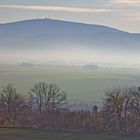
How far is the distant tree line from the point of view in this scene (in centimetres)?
5304

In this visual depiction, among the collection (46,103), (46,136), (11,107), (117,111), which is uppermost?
(46,103)

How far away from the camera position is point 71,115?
60.6 m

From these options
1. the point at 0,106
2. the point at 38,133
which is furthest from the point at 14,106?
the point at 38,133

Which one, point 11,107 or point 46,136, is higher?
point 11,107

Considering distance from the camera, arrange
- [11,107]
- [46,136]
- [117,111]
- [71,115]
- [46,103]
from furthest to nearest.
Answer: [46,103] < [11,107] < [71,115] < [117,111] < [46,136]

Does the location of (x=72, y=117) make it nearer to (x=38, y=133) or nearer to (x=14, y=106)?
(x=14, y=106)

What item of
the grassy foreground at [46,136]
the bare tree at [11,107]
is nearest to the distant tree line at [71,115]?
the bare tree at [11,107]

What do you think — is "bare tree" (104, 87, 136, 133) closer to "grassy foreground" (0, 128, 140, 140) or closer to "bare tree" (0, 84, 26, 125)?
"grassy foreground" (0, 128, 140, 140)

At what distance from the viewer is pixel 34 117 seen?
60.2 meters

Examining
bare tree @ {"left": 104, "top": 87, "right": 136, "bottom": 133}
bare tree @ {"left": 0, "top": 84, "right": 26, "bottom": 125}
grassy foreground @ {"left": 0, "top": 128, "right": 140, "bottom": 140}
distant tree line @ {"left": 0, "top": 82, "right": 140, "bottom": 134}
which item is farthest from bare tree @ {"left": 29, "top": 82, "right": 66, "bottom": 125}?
grassy foreground @ {"left": 0, "top": 128, "right": 140, "bottom": 140}

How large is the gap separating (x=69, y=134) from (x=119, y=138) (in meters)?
5.12

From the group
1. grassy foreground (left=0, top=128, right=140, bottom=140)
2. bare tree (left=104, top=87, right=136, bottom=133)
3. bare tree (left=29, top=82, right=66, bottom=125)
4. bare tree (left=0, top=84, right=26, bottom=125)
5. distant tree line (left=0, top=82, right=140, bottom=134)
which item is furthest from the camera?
bare tree (left=0, top=84, right=26, bottom=125)

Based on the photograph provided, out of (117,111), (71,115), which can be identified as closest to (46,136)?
(117,111)

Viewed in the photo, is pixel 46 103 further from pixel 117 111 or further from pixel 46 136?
pixel 46 136
